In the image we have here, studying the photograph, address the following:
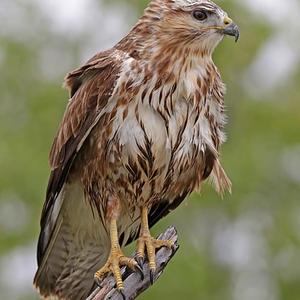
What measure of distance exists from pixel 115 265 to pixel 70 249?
803mm

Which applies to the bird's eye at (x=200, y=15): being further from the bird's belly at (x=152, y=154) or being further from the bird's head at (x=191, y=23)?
the bird's belly at (x=152, y=154)

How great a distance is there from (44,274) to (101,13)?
910cm

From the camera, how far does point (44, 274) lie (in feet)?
25.0

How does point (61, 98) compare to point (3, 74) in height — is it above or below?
below

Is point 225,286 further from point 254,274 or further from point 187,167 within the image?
point 187,167

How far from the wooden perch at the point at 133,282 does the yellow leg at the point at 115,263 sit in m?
0.03

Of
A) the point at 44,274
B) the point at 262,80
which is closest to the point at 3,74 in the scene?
the point at 262,80

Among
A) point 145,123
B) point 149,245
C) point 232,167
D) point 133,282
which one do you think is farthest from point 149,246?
point 232,167

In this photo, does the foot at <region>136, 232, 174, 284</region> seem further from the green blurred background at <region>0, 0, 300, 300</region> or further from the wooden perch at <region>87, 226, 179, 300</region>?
the green blurred background at <region>0, 0, 300, 300</region>

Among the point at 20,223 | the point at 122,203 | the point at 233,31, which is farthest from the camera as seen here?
the point at 20,223

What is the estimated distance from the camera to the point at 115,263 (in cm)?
701

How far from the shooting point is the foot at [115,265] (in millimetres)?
6922

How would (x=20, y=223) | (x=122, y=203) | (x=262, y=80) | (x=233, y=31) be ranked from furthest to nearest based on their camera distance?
(x=262, y=80) < (x=20, y=223) < (x=122, y=203) < (x=233, y=31)

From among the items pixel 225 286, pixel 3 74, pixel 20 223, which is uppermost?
pixel 3 74
